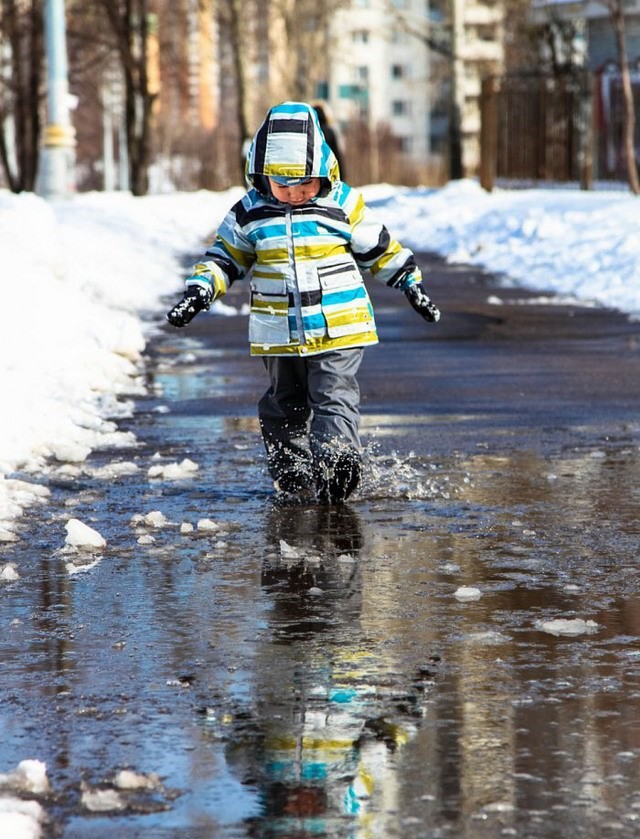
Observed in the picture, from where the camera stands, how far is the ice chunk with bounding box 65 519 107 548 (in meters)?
6.34

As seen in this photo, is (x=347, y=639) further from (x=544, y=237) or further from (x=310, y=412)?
(x=544, y=237)

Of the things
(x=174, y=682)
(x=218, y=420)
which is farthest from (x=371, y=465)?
(x=174, y=682)


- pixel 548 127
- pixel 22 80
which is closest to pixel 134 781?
pixel 548 127

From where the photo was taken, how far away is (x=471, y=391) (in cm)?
1058

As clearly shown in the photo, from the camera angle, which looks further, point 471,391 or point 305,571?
point 471,391

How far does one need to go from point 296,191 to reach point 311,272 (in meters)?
0.31

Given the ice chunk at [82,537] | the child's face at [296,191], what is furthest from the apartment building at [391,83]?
the ice chunk at [82,537]

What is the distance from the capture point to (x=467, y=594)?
5.52m

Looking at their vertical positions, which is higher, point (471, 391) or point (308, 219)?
point (308, 219)

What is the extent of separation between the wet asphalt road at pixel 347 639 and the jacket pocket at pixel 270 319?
2.06ft

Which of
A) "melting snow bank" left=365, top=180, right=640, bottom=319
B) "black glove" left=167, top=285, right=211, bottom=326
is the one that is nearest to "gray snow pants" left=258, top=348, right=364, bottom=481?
"black glove" left=167, top=285, right=211, bottom=326

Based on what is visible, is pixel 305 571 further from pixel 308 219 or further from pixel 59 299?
pixel 59 299

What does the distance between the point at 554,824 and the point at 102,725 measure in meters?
1.15

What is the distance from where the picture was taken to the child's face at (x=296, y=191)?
712cm
